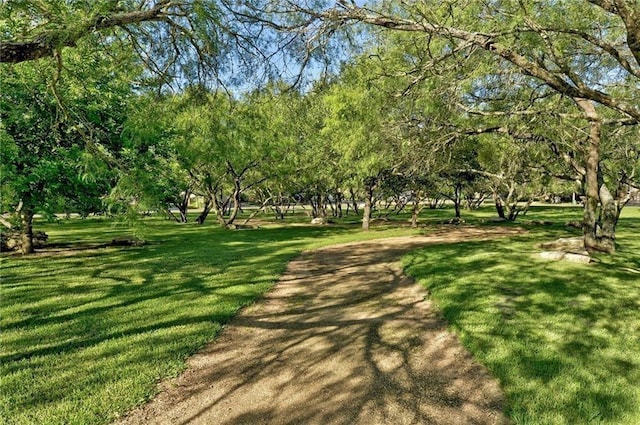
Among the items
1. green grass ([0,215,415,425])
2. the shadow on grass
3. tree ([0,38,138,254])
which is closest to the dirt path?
green grass ([0,215,415,425])

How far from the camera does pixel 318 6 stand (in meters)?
5.42

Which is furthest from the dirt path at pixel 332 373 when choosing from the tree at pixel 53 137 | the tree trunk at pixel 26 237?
the tree trunk at pixel 26 237

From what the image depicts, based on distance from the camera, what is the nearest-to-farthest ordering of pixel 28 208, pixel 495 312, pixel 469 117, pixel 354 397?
pixel 354 397, pixel 495 312, pixel 28 208, pixel 469 117

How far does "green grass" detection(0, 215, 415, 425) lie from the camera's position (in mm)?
4277

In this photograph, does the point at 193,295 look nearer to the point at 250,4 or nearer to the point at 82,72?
the point at 82,72

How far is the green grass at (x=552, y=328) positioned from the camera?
13.3 feet

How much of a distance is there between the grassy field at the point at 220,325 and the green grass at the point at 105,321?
2 cm

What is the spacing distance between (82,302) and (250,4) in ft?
22.4

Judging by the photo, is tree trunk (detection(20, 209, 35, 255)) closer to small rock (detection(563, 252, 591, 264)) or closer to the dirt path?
the dirt path

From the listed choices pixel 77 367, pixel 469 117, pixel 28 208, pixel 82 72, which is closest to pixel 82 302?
pixel 77 367

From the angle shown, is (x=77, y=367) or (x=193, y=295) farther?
(x=193, y=295)

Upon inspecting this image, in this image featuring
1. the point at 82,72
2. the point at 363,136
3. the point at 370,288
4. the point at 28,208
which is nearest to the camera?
the point at 82,72

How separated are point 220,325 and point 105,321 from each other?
6.87 ft

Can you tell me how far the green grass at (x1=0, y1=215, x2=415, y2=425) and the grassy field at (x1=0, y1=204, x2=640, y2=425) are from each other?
2 centimetres
